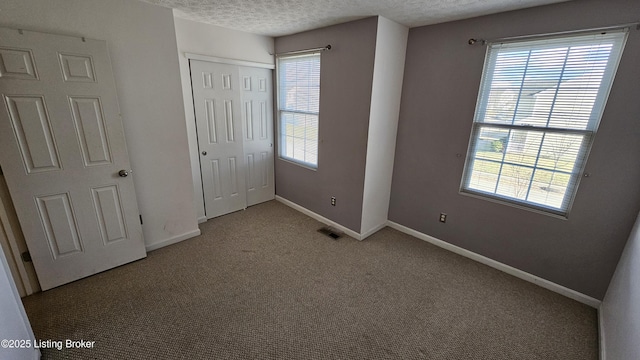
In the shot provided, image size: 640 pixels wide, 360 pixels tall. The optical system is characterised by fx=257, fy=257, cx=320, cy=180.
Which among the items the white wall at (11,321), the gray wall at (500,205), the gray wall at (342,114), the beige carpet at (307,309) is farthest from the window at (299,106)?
the white wall at (11,321)

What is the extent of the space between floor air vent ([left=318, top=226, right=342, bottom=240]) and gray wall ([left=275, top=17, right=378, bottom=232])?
0.44 feet

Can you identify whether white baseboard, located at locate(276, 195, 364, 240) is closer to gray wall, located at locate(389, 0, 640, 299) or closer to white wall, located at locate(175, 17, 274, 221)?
gray wall, located at locate(389, 0, 640, 299)

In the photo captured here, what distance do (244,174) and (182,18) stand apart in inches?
76.8

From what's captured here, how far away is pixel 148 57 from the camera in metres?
2.35

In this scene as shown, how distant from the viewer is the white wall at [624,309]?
137cm

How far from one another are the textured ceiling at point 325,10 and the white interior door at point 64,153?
90 cm

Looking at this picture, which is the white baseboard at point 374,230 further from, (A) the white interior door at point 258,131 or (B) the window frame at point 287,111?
(A) the white interior door at point 258,131

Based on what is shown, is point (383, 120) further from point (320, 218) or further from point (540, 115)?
point (320, 218)

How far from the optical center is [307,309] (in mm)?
2027

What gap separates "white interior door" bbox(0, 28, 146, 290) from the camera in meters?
1.82

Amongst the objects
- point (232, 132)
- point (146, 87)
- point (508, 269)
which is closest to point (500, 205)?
point (508, 269)

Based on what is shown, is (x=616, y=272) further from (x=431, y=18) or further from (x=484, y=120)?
(x=431, y=18)

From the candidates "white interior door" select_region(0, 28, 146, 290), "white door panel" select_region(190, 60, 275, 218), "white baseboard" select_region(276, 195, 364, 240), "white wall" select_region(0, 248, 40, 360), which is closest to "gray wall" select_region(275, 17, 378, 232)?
"white baseboard" select_region(276, 195, 364, 240)

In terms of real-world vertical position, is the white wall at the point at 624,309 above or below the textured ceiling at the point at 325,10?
below
